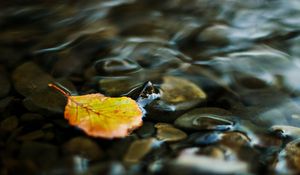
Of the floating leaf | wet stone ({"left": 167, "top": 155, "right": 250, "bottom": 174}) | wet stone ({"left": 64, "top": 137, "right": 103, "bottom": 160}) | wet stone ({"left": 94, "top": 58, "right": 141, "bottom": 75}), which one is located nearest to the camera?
wet stone ({"left": 167, "top": 155, "right": 250, "bottom": 174})

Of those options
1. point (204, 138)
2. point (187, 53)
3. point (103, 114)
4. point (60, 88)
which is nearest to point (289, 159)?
point (204, 138)

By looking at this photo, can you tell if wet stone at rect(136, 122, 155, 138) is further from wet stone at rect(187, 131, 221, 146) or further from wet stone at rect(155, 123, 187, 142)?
wet stone at rect(187, 131, 221, 146)

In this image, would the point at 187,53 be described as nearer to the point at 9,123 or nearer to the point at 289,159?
the point at 289,159

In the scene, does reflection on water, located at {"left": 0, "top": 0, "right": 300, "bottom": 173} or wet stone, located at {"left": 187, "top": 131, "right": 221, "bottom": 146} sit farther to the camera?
reflection on water, located at {"left": 0, "top": 0, "right": 300, "bottom": 173}

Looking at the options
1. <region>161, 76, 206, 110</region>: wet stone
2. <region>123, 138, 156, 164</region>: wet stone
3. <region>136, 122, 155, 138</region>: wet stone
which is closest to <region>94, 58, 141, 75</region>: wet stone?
<region>161, 76, 206, 110</region>: wet stone

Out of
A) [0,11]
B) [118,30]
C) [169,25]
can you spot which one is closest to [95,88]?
[118,30]

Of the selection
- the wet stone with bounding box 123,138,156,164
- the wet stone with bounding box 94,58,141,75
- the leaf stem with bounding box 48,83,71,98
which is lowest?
the wet stone with bounding box 123,138,156,164

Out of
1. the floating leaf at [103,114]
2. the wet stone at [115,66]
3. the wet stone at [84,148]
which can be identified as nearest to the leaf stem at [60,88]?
the floating leaf at [103,114]

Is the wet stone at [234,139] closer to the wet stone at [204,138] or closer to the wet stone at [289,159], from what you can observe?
the wet stone at [204,138]
